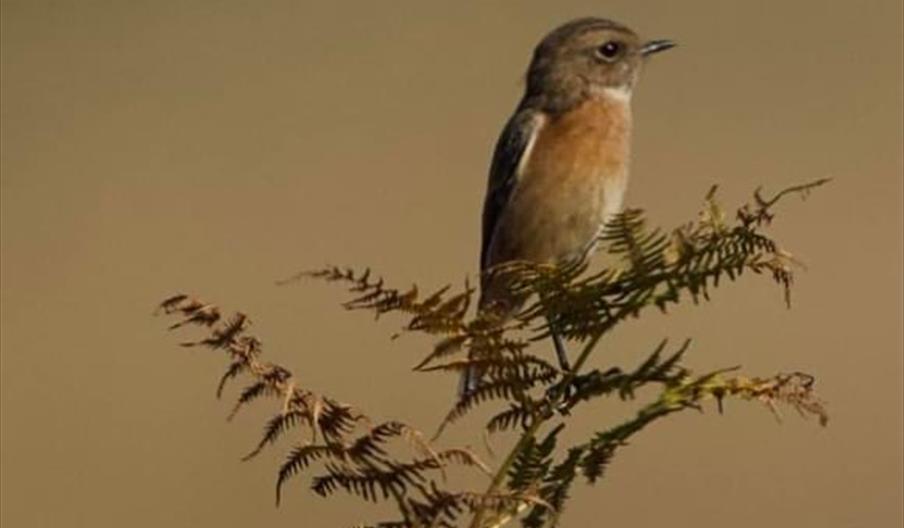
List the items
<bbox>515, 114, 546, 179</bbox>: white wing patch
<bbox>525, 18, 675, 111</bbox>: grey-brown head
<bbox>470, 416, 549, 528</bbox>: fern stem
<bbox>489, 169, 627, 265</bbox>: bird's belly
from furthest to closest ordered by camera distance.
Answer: <bbox>525, 18, 675, 111</bbox>: grey-brown head, <bbox>515, 114, 546, 179</bbox>: white wing patch, <bbox>489, 169, 627, 265</bbox>: bird's belly, <bbox>470, 416, 549, 528</bbox>: fern stem

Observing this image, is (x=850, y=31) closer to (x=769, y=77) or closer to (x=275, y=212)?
(x=769, y=77)

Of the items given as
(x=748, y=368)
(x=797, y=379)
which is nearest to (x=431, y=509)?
(x=797, y=379)

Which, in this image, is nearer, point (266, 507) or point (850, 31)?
point (266, 507)

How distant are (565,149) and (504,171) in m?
0.13

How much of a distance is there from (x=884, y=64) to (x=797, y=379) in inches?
205

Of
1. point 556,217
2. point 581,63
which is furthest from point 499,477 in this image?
point 581,63

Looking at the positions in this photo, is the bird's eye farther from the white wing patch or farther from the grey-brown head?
the white wing patch

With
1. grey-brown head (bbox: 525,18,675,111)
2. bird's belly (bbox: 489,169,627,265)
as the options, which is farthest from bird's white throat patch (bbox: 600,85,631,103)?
bird's belly (bbox: 489,169,627,265)

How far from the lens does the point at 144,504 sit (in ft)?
14.6

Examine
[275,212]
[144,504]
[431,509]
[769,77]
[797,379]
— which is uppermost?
[769,77]

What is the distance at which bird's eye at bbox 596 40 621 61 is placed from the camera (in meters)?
3.67

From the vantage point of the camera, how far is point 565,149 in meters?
3.44

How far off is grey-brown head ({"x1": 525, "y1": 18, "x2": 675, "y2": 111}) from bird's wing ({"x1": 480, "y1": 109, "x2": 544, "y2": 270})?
0.46 ft

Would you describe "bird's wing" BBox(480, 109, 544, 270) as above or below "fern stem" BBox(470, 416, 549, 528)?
above
